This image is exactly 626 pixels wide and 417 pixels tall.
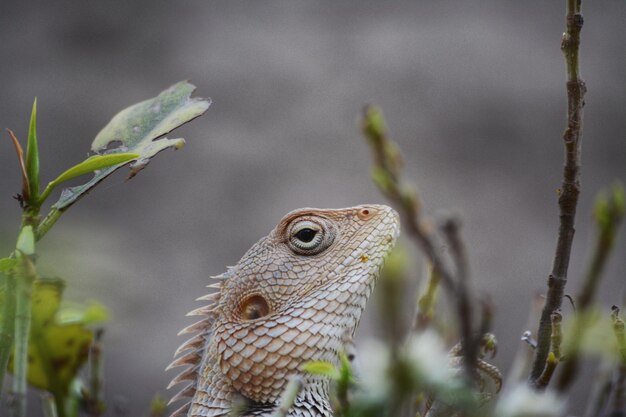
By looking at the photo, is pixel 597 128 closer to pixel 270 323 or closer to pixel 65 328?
pixel 270 323

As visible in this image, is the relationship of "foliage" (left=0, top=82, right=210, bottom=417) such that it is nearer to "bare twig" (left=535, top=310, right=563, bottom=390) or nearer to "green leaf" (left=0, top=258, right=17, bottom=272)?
"green leaf" (left=0, top=258, right=17, bottom=272)

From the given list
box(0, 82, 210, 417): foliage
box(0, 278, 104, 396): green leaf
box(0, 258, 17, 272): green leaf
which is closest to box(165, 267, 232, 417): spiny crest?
box(0, 82, 210, 417): foliage

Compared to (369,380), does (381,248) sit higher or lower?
Result: higher

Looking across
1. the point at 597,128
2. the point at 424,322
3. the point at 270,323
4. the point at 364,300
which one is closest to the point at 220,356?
the point at 270,323

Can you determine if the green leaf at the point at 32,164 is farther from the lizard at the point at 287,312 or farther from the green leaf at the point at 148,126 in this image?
the lizard at the point at 287,312

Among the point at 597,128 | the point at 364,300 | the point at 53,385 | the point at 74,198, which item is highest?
the point at 597,128

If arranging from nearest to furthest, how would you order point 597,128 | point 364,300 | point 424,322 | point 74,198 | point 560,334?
point 560,334 → point 74,198 → point 424,322 → point 364,300 → point 597,128

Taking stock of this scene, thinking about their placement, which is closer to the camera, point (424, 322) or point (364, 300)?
point (424, 322)
